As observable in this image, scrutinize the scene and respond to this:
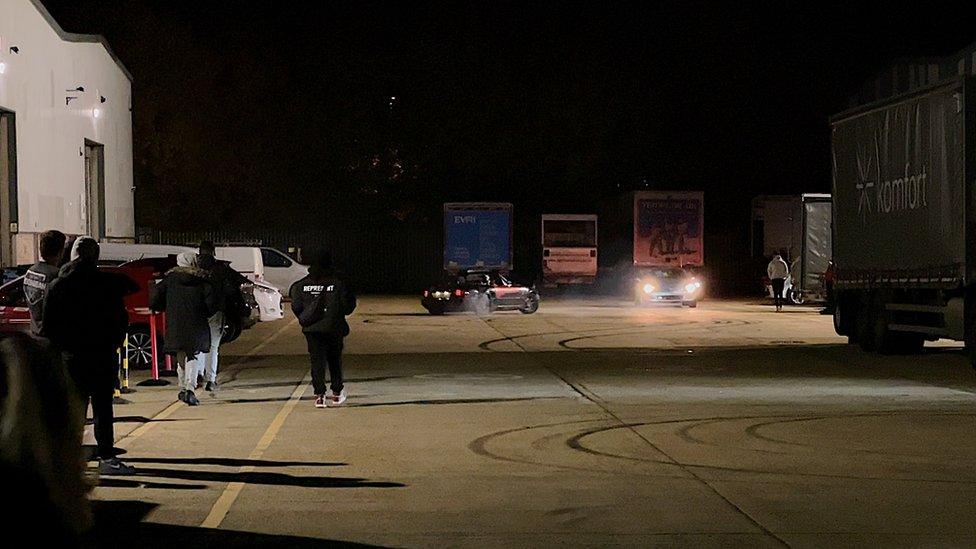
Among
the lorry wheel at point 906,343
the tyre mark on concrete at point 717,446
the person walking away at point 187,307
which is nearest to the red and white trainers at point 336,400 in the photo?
the person walking away at point 187,307

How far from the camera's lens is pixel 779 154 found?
67.6 m

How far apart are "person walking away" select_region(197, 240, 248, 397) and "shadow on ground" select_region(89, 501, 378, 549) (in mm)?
7471

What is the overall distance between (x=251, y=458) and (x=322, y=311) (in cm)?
385

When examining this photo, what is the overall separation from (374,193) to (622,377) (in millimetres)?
56027

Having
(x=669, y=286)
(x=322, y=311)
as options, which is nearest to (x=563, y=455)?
(x=322, y=311)

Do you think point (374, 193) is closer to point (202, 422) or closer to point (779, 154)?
point (779, 154)

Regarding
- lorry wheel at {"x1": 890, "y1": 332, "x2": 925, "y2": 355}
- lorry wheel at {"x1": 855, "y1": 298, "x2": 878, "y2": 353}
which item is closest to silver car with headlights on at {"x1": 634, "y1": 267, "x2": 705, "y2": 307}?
lorry wheel at {"x1": 855, "y1": 298, "x2": 878, "y2": 353}

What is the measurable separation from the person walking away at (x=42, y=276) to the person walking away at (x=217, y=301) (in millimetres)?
3412

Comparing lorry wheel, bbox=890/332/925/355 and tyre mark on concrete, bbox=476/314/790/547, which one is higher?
lorry wheel, bbox=890/332/925/355

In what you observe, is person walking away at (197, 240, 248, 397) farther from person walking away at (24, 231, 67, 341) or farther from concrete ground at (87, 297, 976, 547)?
person walking away at (24, 231, 67, 341)

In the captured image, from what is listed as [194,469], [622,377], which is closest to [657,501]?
[194,469]

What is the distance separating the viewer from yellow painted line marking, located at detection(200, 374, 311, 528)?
9773mm

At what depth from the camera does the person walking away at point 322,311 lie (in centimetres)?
1628

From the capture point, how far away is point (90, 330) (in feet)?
37.8
